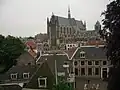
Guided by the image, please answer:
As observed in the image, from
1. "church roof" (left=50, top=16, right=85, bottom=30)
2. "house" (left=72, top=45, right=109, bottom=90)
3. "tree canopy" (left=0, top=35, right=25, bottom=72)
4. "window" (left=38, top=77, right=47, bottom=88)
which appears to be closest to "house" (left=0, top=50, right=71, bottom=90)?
"window" (left=38, top=77, right=47, bottom=88)

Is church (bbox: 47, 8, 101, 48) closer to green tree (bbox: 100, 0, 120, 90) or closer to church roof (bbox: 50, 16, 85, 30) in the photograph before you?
church roof (bbox: 50, 16, 85, 30)

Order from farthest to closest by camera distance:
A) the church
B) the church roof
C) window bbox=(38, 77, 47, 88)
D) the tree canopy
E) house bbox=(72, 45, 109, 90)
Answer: the church roof → the church → the tree canopy → house bbox=(72, 45, 109, 90) → window bbox=(38, 77, 47, 88)

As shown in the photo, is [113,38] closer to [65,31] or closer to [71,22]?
[65,31]

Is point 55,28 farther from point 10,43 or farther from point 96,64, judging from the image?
point 96,64

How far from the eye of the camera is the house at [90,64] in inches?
1795

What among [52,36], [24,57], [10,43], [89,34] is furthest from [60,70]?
[89,34]

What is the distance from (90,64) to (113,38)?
28.5m

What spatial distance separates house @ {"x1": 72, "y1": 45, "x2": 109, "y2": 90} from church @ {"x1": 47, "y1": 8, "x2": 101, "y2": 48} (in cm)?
6300

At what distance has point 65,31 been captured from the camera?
125938mm

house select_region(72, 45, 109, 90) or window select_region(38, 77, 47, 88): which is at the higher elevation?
house select_region(72, 45, 109, 90)

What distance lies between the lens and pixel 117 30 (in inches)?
723

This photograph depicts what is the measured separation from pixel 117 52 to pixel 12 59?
35.0 m

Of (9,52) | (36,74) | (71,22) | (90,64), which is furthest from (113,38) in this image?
(71,22)

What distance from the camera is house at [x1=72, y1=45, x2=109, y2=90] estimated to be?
45.6m
